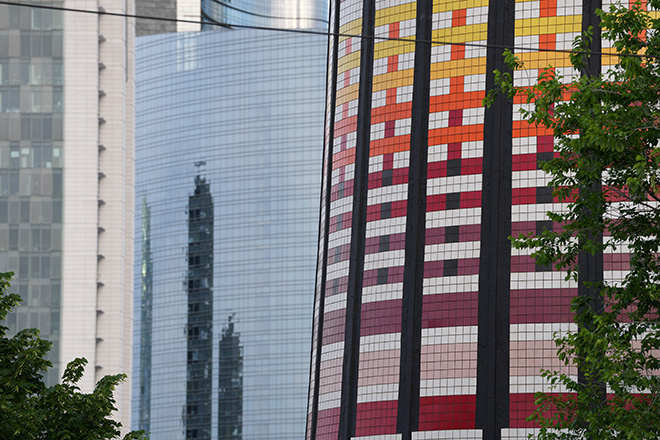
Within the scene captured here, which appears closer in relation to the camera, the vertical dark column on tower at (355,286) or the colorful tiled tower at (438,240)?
the colorful tiled tower at (438,240)

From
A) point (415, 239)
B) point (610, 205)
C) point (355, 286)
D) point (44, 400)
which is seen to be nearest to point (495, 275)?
point (415, 239)

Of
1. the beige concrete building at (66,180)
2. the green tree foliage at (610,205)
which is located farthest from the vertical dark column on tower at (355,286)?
the beige concrete building at (66,180)

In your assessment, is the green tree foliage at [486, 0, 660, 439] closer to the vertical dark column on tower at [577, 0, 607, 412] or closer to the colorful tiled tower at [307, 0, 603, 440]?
the vertical dark column on tower at [577, 0, 607, 412]

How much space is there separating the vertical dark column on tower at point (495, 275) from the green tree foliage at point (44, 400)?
2434cm

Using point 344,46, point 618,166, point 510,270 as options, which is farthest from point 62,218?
point 618,166

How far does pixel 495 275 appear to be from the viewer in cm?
5481

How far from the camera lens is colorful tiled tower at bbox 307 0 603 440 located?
54531 mm

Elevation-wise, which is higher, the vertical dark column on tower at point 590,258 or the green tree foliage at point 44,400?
the vertical dark column on tower at point 590,258

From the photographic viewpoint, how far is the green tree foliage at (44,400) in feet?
101

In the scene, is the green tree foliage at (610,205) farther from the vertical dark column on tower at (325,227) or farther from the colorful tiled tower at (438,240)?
the vertical dark column on tower at (325,227)

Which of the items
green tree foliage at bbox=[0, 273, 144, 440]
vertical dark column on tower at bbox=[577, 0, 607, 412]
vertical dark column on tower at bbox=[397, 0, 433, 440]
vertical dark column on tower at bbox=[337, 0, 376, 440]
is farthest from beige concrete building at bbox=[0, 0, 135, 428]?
green tree foliage at bbox=[0, 273, 144, 440]

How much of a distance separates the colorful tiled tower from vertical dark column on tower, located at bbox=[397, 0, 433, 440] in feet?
0.19

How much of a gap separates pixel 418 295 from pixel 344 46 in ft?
43.1

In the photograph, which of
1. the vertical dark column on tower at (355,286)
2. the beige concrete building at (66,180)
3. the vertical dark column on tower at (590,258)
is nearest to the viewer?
the vertical dark column on tower at (590,258)
